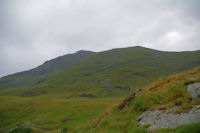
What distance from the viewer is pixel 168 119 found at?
13258 mm

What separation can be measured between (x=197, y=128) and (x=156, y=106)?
7213 millimetres

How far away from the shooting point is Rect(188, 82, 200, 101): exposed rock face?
14449mm

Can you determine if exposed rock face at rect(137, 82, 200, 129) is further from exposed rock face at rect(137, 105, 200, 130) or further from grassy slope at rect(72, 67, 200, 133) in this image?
grassy slope at rect(72, 67, 200, 133)

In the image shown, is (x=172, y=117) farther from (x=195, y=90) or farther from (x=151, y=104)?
(x=151, y=104)

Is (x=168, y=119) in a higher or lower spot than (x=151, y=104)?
lower

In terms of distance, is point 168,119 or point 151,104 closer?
point 168,119

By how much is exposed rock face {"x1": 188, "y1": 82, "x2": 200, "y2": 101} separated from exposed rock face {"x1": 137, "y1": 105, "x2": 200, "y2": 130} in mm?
2001

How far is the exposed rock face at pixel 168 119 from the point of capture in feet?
38.2

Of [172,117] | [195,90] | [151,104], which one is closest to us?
[172,117]

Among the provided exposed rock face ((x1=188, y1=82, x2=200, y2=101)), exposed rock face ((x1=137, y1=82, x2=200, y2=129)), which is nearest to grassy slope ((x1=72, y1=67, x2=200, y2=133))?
exposed rock face ((x1=188, y1=82, x2=200, y2=101))

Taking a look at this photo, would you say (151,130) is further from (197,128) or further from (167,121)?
(197,128)

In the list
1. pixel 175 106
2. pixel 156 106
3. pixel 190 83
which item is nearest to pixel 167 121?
pixel 175 106

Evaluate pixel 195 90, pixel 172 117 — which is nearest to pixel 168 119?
pixel 172 117

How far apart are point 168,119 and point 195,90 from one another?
185 inches
